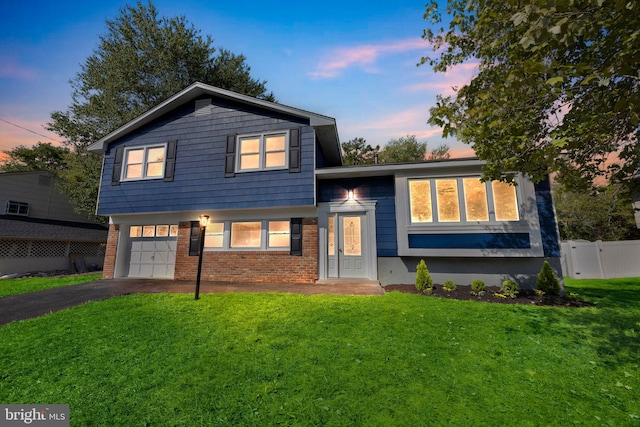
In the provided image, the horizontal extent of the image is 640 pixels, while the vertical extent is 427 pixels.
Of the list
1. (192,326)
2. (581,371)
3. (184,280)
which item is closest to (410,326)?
(581,371)

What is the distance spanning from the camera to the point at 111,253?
435 inches

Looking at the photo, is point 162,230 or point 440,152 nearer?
point 162,230

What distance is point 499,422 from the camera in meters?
2.60

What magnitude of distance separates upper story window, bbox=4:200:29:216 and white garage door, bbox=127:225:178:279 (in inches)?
551

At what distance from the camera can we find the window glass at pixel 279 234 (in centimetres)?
970

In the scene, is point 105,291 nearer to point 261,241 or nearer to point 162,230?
point 162,230

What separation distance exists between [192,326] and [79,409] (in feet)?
6.98

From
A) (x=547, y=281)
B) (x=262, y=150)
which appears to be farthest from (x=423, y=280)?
(x=262, y=150)

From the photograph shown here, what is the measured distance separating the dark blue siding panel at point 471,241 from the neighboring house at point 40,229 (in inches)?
842

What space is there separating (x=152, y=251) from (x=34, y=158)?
29346mm

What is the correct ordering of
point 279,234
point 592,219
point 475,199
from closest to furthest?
point 475,199
point 279,234
point 592,219

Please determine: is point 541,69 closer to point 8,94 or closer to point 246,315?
point 246,315

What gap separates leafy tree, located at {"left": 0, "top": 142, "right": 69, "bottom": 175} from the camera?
27.1 metres

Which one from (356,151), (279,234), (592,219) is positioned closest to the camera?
(279,234)
